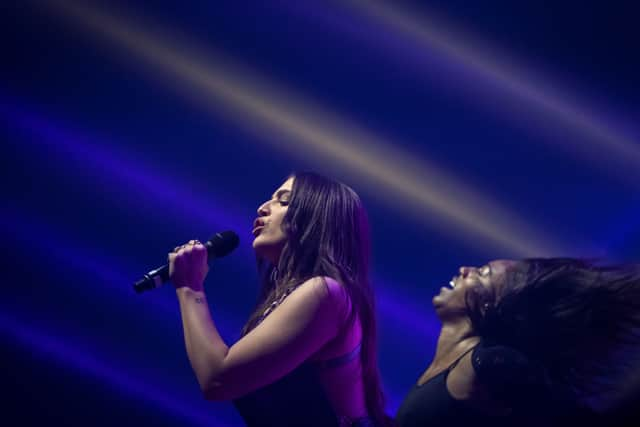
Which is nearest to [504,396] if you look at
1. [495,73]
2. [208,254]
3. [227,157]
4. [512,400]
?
[512,400]

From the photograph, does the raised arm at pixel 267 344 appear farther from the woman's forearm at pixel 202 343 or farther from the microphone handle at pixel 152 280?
the microphone handle at pixel 152 280

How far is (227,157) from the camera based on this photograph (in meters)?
2.53

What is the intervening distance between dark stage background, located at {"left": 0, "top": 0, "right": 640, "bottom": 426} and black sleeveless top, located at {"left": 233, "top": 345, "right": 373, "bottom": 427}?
138 centimetres

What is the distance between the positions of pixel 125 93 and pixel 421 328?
1.77m

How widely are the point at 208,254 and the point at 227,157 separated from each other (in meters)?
1.26

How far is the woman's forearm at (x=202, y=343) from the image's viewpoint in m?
0.96

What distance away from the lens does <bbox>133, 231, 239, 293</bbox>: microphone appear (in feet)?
4.21

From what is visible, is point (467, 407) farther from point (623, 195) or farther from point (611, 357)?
point (623, 195)

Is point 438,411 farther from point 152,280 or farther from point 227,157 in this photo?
point 227,157

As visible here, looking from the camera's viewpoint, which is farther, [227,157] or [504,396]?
[227,157]

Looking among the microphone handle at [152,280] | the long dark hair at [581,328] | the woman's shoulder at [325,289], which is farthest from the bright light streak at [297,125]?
the woman's shoulder at [325,289]

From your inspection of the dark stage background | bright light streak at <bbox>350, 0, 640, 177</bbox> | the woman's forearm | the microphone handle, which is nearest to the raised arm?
the woman's forearm

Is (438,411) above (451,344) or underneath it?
underneath

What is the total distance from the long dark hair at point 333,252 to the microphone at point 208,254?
0.20 m
